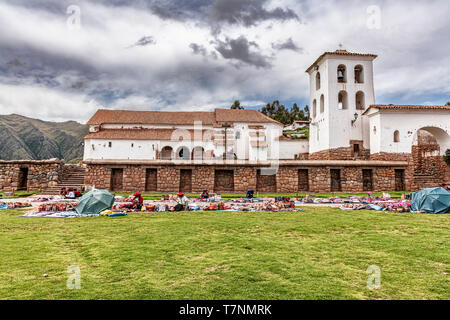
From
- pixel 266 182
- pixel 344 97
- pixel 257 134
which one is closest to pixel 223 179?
pixel 266 182

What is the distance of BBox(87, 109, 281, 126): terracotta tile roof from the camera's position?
46.5 metres

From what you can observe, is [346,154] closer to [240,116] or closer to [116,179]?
[240,116]

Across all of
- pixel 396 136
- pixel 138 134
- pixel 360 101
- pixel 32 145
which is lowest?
pixel 396 136

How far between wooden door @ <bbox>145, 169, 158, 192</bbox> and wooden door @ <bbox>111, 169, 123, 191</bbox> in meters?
1.98

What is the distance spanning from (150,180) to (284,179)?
10435mm

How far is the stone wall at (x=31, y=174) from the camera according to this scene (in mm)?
22094

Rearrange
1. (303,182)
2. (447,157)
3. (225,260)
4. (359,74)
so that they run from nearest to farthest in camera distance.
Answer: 1. (225,260)
2. (303,182)
3. (447,157)
4. (359,74)

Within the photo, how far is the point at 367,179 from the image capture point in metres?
21.3

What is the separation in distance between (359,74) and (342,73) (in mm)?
2189

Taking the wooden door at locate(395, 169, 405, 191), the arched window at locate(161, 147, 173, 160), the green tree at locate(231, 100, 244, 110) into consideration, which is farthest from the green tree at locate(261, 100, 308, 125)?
the wooden door at locate(395, 169, 405, 191)

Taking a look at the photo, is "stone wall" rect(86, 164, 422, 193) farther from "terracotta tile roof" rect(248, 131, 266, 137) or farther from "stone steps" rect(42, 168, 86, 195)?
"terracotta tile roof" rect(248, 131, 266, 137)

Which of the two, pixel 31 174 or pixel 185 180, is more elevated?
pixel 31 174

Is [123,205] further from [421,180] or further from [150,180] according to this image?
[421,180]

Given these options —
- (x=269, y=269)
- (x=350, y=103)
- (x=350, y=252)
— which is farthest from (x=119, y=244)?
(x=350, y=103)
